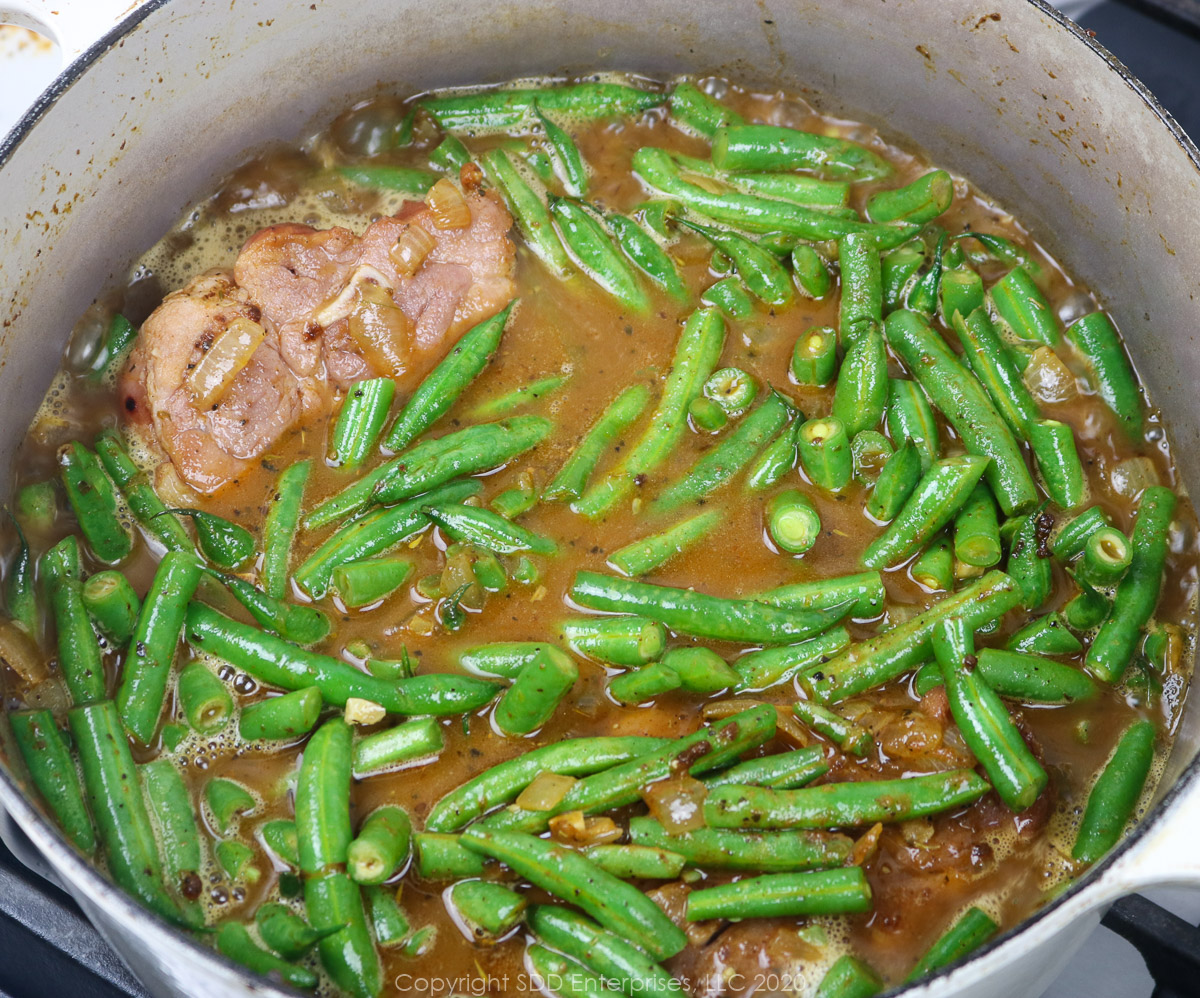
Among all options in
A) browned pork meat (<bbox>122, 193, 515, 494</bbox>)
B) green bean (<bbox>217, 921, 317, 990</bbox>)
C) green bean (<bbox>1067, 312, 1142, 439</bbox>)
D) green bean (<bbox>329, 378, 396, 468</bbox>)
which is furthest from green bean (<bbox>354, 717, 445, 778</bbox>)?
green bean (<bbox>1067, 312, 1142, 439</bbox>)

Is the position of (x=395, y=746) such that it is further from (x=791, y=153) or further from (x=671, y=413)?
(x=791, y=153)

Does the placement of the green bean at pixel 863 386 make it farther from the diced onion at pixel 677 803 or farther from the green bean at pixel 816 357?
the diced onion at pixel 677 803

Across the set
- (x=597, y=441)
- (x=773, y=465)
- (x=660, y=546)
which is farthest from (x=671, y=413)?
(x=660, y=546)

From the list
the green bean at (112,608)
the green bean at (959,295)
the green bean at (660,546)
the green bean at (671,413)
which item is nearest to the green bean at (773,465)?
the green bean at (660,546)

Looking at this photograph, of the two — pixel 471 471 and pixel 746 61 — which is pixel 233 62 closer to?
pixel 471 471

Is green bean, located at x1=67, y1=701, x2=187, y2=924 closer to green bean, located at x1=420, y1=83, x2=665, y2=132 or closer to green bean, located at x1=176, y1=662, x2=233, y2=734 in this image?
green bean, located at x1=176, y1=662, x2=233, y2=734

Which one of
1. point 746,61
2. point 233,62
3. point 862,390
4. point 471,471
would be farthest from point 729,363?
point 233,62
